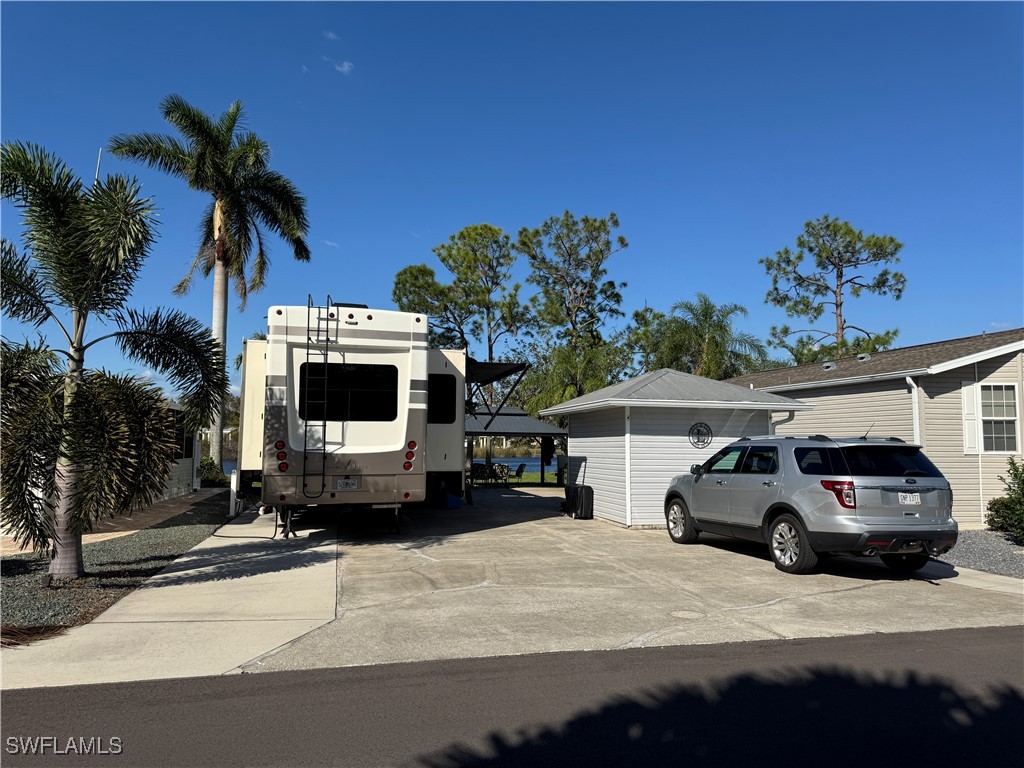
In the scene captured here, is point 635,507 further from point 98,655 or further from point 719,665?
point 98,655

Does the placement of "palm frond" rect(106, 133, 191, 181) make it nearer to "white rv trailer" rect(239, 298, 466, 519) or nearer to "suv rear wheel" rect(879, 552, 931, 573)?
"white rv trailer" rect(239, 298, 466, 519)

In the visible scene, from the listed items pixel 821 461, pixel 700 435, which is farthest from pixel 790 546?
pixel 700 435

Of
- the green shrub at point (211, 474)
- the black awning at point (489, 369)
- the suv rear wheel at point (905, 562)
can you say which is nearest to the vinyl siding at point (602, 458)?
the black awning at point (489, 369)

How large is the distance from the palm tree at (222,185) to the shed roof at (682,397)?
40.3 feet

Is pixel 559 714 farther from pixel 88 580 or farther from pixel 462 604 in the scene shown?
pixel 88 580

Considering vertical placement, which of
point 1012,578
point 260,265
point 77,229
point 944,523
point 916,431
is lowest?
point 1012,578

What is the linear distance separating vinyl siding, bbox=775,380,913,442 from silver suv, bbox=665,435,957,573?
5.12 metres

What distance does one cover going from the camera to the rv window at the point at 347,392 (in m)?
10.2

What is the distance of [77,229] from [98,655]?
4448 millimetres

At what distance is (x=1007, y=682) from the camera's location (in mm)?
5121

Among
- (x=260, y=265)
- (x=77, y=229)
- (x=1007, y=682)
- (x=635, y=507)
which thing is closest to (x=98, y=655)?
(x=77, y=229)

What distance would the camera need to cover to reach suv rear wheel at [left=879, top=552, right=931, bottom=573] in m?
9.16

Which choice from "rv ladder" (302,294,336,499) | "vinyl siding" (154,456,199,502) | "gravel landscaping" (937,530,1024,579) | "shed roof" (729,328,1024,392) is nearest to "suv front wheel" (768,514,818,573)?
"gravel landscaping" (937,530,1024,579)

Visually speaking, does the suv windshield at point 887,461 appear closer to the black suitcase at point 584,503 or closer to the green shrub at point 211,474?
the black suitcase at point 584,503
